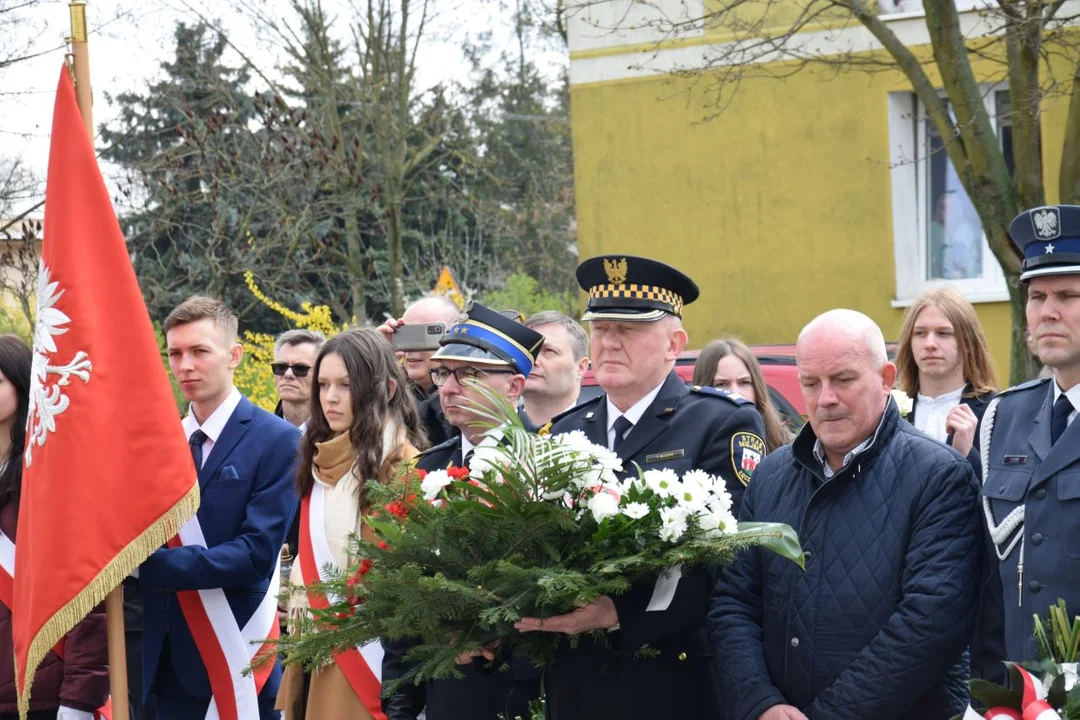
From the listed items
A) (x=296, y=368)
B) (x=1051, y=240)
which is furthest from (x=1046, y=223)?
(x=296, y=368)

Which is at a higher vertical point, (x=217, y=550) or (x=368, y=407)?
(x=368, y=407)

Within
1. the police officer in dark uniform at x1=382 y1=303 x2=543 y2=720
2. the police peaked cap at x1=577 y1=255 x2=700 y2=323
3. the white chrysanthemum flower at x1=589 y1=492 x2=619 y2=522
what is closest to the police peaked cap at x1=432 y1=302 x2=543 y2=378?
the police officer in dark uniform at x1=382 y1=303 x2=543 y2=720

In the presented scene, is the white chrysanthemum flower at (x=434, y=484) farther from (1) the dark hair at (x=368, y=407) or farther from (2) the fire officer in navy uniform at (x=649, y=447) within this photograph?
(1) the dark hair at (x=368, y=407)

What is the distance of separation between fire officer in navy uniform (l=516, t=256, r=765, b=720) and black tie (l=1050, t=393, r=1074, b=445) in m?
0.96

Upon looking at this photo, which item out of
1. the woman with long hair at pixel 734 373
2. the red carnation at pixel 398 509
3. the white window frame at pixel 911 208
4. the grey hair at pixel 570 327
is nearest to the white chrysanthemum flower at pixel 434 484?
the red carnation at pixel 398 509

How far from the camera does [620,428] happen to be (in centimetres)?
436

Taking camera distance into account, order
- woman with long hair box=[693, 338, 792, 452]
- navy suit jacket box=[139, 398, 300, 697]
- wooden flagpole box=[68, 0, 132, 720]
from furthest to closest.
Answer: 1. woman with long hair box=[693, 338, 792, 452]
2. navy suit jacket box=[139, 398, 300, 697]
3. wooden flagpole box=[68, 0, 132, 720]

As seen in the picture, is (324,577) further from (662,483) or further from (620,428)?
(662,483)

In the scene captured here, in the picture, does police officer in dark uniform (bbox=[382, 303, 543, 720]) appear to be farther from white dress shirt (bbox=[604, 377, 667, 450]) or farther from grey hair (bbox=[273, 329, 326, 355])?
grey hair (bbox=[273, 329, 326, 355])

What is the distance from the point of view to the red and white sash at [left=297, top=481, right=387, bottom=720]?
15.9 ft

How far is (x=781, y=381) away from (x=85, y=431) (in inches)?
189

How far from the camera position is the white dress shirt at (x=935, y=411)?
224 inches

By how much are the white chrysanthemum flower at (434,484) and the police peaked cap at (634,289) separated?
0.96 m

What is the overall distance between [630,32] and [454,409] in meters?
12.2
